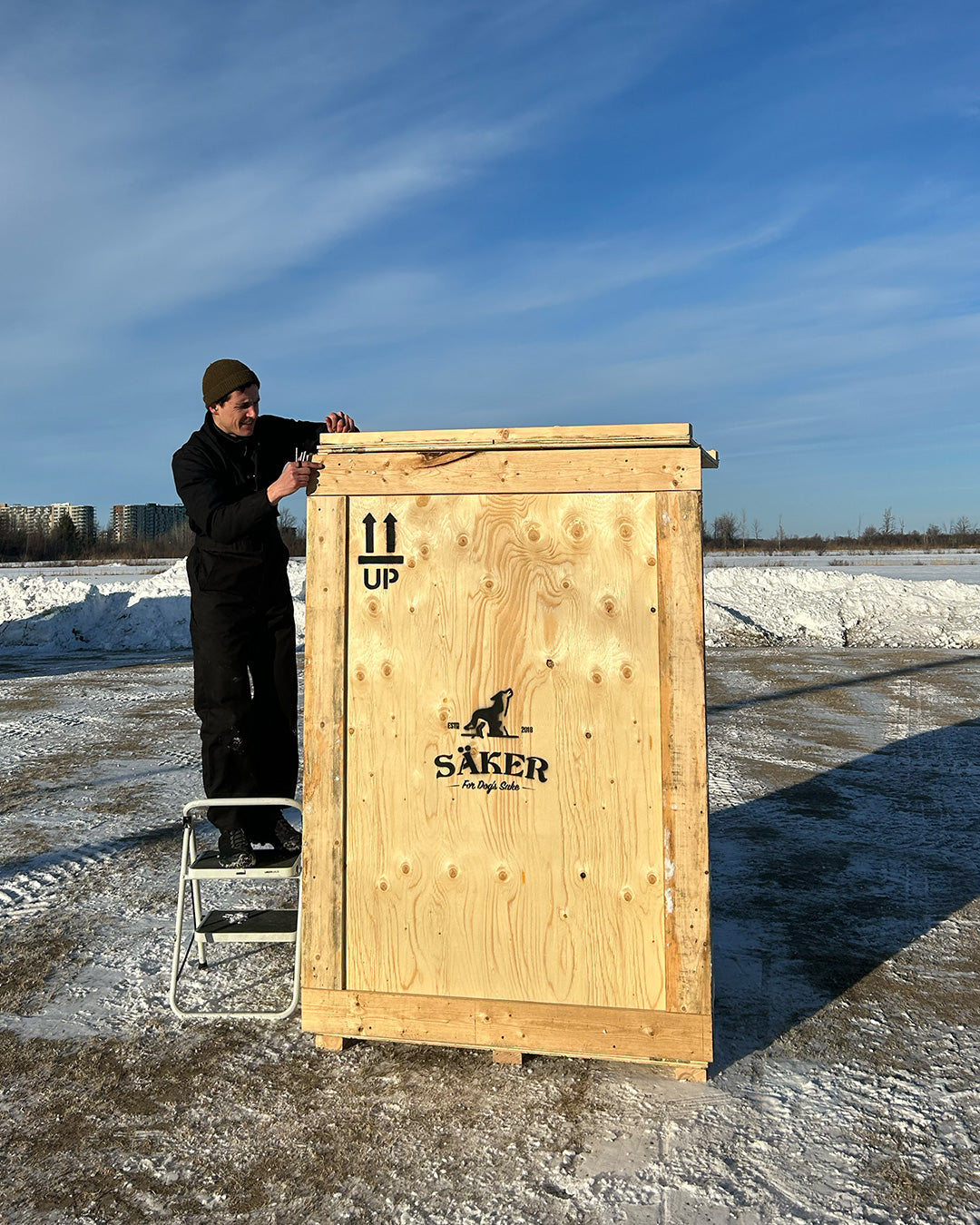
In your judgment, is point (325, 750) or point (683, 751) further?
point (325, 750)

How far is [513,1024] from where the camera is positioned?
3.26 metres

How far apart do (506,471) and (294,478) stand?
0.74m

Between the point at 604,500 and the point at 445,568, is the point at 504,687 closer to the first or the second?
the point at 445,568

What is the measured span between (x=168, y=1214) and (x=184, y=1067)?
32.1 inches

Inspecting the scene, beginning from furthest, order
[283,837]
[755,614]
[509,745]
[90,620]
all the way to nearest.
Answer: [90,620]
[755,614]
[283,837]
[509,745]

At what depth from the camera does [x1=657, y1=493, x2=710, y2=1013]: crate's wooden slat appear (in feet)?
10.3

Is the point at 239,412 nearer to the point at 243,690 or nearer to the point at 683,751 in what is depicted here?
the point at 243,690

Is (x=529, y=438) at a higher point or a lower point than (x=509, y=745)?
higher

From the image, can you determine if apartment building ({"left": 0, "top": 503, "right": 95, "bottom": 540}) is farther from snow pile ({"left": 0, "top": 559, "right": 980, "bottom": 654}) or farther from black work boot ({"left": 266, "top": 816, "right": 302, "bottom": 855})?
black work boot ({"left": 266, "top": 816, "right": 302, "bottom": 855})

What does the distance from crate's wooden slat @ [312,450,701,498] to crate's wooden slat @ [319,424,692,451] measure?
22 millimetres

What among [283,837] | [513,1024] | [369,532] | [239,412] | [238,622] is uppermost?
[239,412]

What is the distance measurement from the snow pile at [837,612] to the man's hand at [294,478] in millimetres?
15094

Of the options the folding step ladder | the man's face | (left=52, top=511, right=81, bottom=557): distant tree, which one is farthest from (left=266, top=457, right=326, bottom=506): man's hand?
(left=52, top=511, right=81, bottom=557): distant tree

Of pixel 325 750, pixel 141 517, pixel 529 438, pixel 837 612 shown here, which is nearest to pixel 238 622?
pixel 325 750
